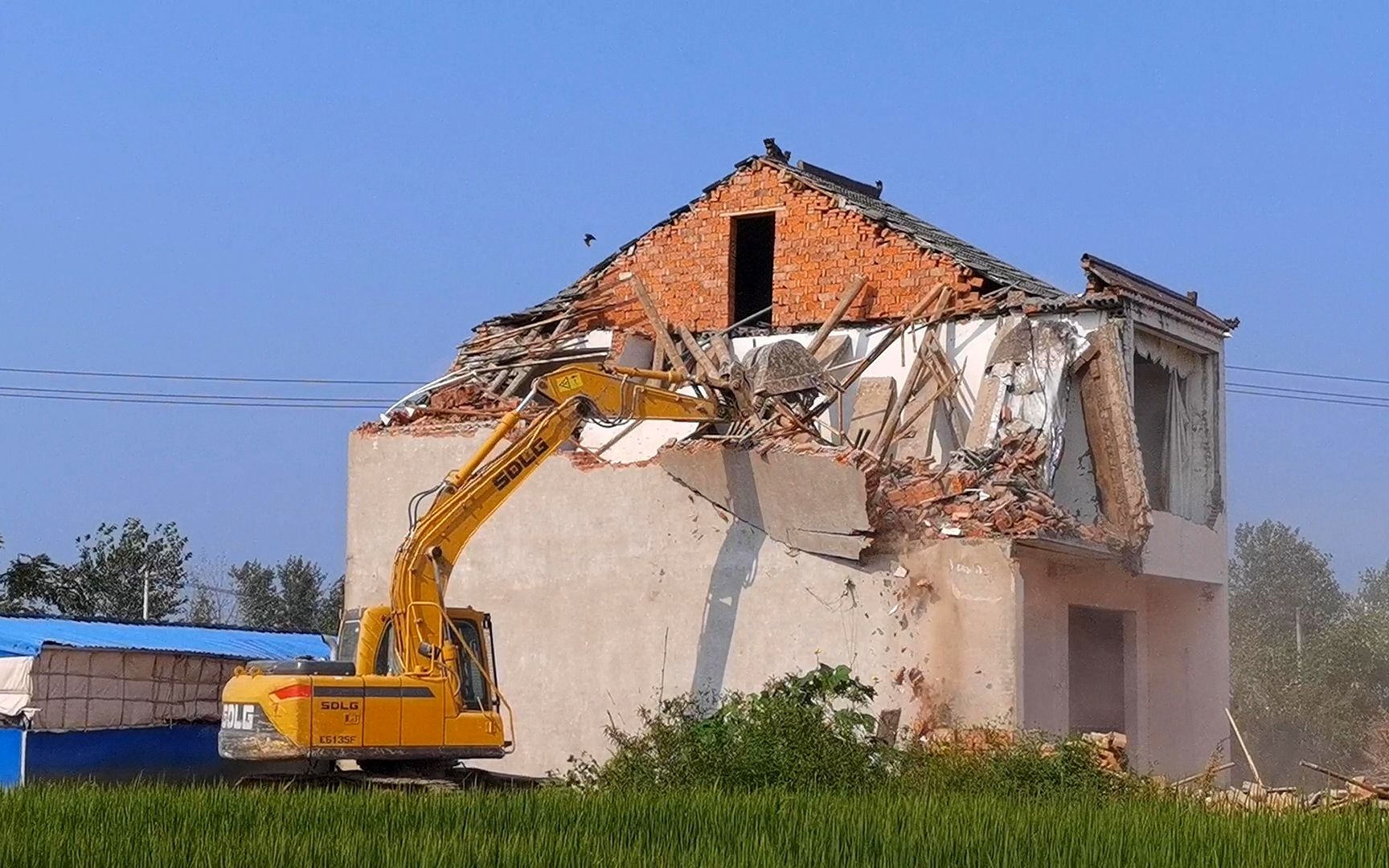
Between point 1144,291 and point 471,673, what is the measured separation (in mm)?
9020

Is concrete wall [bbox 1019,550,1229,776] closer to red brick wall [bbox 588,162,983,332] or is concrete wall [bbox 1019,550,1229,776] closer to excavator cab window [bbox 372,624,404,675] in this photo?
red brick wall [bbox 588,162,983,332]

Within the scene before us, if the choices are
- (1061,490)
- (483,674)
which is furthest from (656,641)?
(1061,490)

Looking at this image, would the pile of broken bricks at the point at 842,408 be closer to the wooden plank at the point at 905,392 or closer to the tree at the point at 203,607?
the wooden plank at the point at 905,392

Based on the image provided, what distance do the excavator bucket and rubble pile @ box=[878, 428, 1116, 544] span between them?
51.2 inches

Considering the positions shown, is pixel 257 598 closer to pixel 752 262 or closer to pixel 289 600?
pixel 289 600

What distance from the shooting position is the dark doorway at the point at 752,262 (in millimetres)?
22703

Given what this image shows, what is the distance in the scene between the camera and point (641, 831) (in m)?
11.1

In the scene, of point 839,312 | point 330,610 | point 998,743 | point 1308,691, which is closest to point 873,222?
point 839,312

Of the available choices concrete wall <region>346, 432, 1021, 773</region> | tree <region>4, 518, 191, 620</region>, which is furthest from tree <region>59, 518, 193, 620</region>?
concrete wall <region>346, 432, 1021, 773</region>

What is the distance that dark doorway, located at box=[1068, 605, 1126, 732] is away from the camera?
21.2m

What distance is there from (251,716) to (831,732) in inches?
205

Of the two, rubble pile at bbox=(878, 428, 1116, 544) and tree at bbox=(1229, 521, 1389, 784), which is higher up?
rubble pile at bbox=(878, 428, 1116, 544)

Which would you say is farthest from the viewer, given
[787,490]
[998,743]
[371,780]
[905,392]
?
[905,392]

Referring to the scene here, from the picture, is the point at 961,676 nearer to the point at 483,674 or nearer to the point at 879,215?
the point at 483,674
